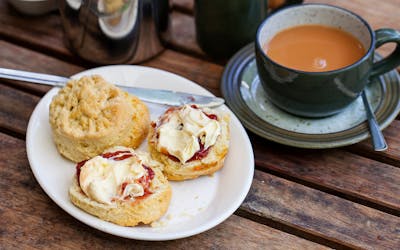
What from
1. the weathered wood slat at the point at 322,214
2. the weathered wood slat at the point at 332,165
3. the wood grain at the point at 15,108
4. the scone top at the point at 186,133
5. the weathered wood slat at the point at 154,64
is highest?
the scone top at the point at 186,133

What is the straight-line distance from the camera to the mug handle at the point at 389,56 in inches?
41.8

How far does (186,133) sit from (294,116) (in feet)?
0.78

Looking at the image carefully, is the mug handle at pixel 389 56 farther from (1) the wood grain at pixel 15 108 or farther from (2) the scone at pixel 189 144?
(1) the wood grain at pixel 15 108

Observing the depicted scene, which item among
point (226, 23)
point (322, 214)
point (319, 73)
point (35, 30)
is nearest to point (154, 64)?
point (226, 23)

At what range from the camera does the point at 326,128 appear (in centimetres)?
108

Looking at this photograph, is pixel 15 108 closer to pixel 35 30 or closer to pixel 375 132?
pixel 35 30

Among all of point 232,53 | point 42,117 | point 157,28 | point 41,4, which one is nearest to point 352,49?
point 232,53

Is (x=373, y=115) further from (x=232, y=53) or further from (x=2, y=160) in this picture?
(x=2, y=160)

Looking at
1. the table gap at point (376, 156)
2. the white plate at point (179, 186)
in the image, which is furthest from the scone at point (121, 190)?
the table gap at point (376, 156)

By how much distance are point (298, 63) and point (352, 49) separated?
11 centimetres

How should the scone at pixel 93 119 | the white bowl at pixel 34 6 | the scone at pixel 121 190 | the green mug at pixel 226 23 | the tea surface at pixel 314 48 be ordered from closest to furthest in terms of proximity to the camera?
the scone at pixel 121 190 → the scone at pixel 93 119 → the tea surface at pixel 314 48 → the green mug at pixel 226 23 → the white bowl at pixel 34 6

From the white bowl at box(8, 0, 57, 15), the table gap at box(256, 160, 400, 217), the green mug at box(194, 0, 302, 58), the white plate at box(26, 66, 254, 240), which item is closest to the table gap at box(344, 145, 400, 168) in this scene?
the table gap at box(256, 160, 400, 217)

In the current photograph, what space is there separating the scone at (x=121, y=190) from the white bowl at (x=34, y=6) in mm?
535

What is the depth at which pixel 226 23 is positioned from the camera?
4.06 feet
